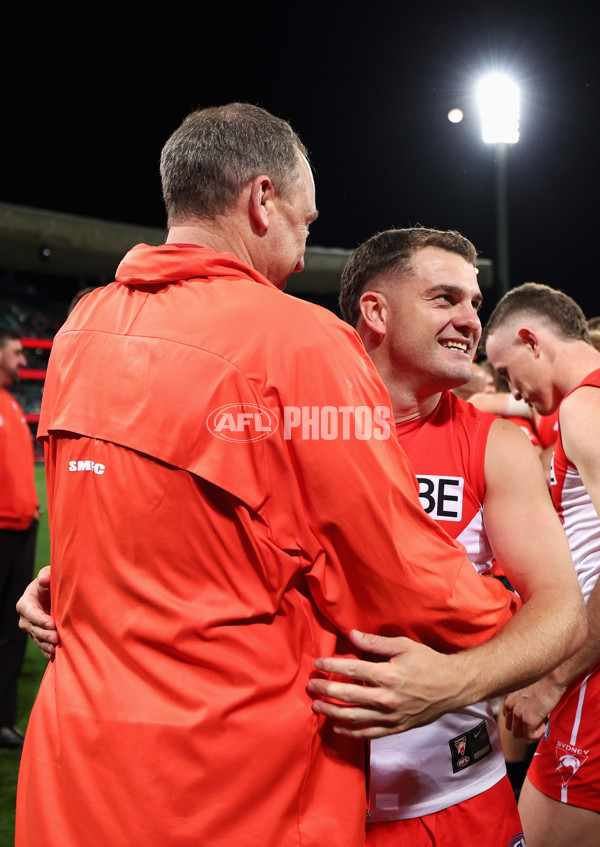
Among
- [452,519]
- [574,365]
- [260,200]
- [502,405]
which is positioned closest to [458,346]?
[452,519]

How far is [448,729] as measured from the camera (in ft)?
5.48

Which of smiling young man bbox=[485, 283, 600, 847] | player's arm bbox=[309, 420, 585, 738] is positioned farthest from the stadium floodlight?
player's arm bbox=[309, 420, 585, 738]

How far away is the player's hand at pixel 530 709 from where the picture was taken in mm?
1778

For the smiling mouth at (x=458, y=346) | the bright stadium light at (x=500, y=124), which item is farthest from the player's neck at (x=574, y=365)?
the bright stadium light at (x=500, y=124)

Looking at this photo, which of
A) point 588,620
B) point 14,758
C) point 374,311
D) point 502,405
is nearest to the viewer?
point 374,311

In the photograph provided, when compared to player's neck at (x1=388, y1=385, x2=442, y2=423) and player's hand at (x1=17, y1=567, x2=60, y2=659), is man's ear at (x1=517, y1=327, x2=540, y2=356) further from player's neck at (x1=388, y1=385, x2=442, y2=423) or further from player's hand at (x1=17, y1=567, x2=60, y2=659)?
player's hand at (x1=17, y1=567, x2=60, y2=659)

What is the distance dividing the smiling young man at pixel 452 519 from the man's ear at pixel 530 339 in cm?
102

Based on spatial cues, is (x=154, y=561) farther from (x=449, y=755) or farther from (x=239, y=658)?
(x=449, y=755)

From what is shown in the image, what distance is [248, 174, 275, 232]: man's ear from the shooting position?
4.21 feet

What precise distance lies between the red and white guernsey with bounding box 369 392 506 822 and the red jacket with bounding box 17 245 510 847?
1.74 feet

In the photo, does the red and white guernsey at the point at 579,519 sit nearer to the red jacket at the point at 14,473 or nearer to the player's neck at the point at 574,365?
the player's neck at the point at 574,365

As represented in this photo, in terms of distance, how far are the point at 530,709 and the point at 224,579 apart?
1.10 metres

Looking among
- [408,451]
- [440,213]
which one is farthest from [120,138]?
[408,451]

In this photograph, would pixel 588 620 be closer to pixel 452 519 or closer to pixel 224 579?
pixel 452 519
